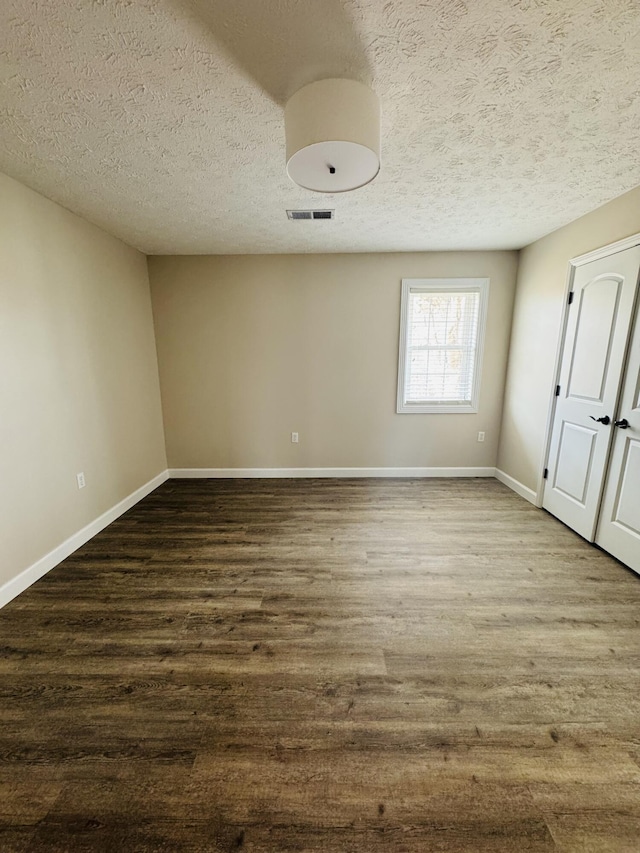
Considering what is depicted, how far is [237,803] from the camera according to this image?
1.08m

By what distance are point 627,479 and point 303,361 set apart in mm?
3022

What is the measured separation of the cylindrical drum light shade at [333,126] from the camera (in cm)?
133

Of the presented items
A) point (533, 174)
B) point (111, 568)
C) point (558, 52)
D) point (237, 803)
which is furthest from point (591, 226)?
point (111, 568)

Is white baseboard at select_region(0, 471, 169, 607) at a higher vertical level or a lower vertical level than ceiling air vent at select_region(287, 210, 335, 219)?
lower

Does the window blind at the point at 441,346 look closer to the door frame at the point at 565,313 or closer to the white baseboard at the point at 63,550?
the door frame at the point at 565,313

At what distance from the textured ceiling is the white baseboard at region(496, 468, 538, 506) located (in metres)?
2.51

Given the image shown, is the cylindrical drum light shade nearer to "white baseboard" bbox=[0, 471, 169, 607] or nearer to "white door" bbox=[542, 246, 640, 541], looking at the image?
"white door" bbox=[542, 246, 640, 541]

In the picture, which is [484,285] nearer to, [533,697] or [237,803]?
[533,697]

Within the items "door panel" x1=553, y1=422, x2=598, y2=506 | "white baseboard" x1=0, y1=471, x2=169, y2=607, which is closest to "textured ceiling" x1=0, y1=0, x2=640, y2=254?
"door panel" x1=553, y1=422, x2=598, y2=506

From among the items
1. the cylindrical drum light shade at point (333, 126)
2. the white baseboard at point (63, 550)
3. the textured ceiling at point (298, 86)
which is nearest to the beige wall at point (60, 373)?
the white baseboard at point (63, 550)

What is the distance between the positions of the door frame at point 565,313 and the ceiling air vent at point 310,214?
81.0 inches

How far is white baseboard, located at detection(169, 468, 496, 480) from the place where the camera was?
13.1ft

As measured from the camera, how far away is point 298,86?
4.51 feet

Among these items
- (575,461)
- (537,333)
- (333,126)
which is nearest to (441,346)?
(537,333)
